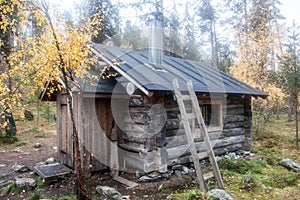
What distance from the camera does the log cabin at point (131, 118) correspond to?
6.72 metres

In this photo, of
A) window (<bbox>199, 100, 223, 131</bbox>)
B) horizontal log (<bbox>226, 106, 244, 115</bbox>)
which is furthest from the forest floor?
horizontal log (<bbox>226, 106, 244, 115</bbox>)

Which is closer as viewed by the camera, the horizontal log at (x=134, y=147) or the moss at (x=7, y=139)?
the horizontal log at (x=134, y=147)

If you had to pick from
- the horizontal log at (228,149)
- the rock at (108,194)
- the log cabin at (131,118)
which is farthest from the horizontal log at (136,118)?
the horizontal log at (228,149)

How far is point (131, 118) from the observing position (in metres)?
7.34

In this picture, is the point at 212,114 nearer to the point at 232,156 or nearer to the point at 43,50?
the point at 232,156

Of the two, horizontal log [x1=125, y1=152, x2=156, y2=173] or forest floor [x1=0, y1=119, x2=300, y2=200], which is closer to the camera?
forest floor [x1=0, y1=119, x2=300, y2=200]

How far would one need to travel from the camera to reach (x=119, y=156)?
7637 mm

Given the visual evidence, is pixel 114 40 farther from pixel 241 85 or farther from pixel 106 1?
pixel 241 85

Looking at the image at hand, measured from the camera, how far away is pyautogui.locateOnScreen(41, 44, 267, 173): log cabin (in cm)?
672

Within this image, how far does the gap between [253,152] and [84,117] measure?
6.81 metres

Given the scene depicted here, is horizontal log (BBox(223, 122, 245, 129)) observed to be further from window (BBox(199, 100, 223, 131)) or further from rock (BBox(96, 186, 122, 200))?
rock (BBox(96, 186, 122, 200))

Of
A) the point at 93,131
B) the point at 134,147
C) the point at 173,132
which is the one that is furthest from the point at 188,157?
the point at 93,131

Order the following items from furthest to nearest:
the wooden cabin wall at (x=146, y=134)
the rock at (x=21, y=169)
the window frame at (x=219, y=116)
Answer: the window frame at (x=219, y=116) → the rock at (x=21, y=169) → the wooden cabin wall at (x=146, y=134)

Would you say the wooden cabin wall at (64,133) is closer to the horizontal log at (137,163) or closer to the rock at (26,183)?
the rock at (26,183)
